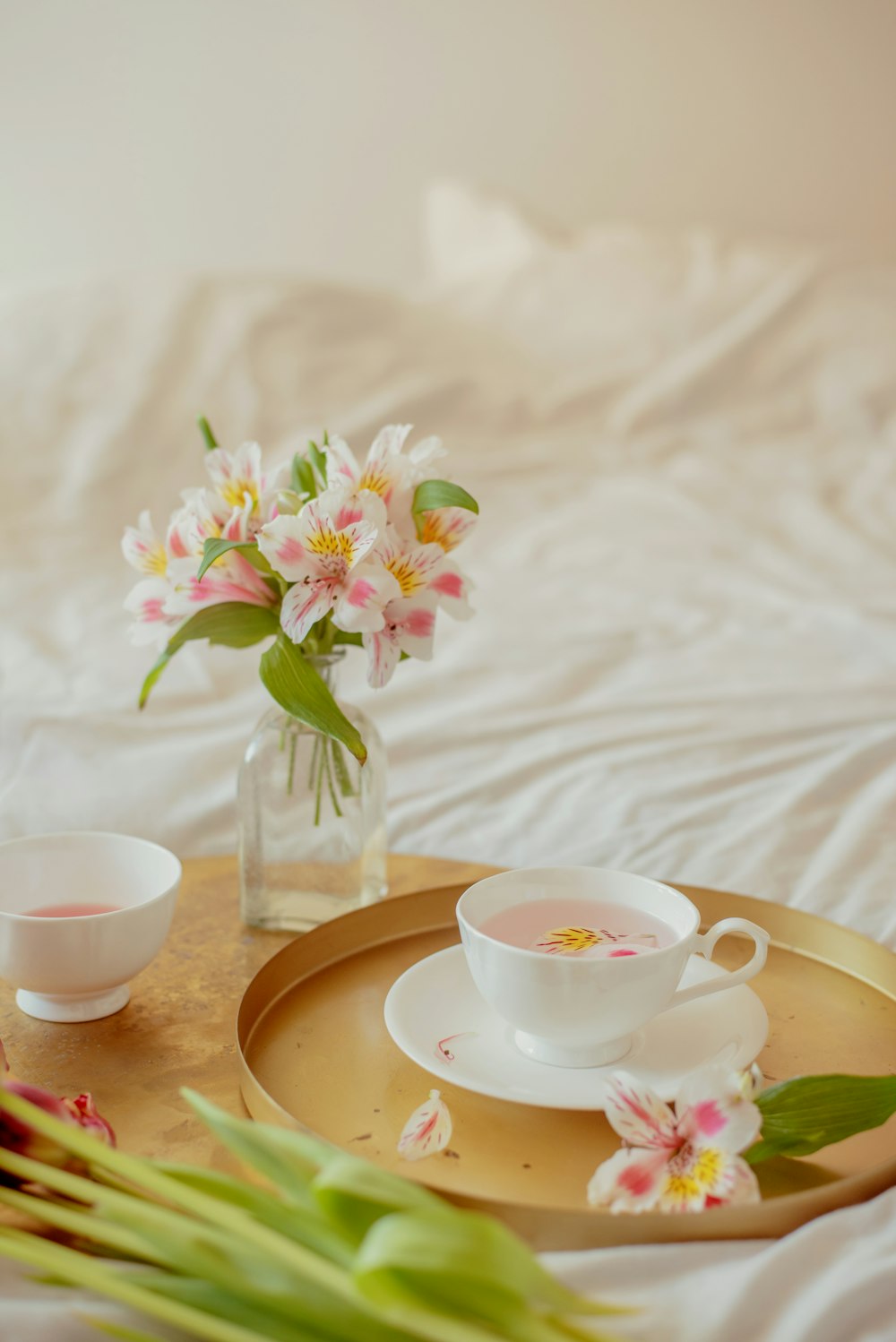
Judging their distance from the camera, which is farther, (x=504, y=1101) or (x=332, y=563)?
(x=332, y=563)

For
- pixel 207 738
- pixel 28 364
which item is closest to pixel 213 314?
pixel 28 364

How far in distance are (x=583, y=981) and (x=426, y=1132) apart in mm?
100

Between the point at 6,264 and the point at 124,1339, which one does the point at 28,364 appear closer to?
the point at 6,264

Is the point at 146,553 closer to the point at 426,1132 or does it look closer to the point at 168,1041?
the point at 168,1041

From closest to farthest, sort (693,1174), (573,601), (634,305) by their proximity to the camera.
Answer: (693,1174), (573,601), (634,305)

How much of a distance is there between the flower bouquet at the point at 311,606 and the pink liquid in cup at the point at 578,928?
0.15m

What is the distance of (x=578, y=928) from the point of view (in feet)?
2.14

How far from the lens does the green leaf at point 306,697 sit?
2.46ft

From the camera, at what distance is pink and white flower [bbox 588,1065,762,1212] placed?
0.52 m

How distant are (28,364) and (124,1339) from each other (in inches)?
60.9

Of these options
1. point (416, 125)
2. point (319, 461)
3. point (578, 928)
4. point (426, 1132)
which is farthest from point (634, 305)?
point (426, 1132)

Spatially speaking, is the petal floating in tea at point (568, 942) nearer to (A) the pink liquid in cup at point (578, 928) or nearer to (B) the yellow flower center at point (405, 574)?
(A) the pink liquid in cup at point (578, 928)

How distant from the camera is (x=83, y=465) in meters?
1.70

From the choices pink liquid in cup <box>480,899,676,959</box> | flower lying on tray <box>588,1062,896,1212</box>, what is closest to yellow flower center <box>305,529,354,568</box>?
pink liquid in cup <box>480,899,676,959</box>
